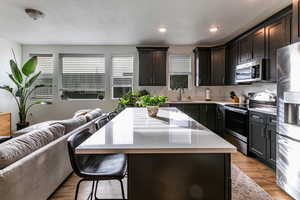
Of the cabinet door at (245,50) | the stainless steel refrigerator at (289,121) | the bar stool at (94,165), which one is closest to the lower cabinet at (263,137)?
the stainless steel refrigerator at (289,121)

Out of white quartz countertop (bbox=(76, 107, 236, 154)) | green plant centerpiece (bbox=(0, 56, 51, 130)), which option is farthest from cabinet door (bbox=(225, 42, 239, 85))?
green plant centerpiece (bbox=(0, 56, 51, 130))

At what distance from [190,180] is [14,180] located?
1.38 m

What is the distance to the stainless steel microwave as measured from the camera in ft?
11.5

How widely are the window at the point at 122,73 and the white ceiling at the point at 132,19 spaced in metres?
0.76

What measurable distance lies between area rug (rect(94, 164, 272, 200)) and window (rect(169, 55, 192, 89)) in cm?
349

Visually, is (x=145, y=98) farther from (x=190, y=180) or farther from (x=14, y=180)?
(x=14, y=180)

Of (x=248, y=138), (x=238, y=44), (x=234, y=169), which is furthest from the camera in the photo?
(x=238, y=44)

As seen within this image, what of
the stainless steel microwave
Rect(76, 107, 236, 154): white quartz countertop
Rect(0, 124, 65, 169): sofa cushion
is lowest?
Rect(0, 124, 65, 169): sofa cushion

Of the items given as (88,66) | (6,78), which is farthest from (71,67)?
(6,78)

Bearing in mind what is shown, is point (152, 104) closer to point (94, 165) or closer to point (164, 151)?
point (94, 165)

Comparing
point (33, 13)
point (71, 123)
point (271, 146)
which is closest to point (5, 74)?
point (33, 13)

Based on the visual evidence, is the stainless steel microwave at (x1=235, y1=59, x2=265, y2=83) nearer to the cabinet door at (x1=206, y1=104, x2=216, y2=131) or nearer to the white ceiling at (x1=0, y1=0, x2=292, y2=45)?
the white ceiling at (x1=0, y1=0, x2=292, y2=45)

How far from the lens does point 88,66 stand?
18.9 ft

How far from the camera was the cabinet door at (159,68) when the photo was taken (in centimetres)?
540
